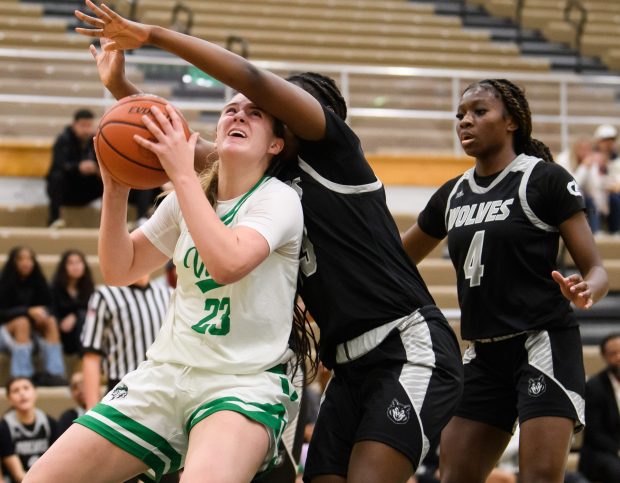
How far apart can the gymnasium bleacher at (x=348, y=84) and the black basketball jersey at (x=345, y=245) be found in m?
4.67

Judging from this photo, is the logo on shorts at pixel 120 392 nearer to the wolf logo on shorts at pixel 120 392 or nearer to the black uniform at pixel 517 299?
the wolf logo on shorts at pixel 120 392

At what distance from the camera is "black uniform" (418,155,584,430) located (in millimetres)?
4125

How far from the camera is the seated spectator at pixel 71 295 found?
834 cm

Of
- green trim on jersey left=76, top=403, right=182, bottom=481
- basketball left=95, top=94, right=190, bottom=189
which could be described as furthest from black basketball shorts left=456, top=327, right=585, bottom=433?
basketball left=95, top=94, right=190, bottom=189

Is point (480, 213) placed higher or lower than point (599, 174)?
higher

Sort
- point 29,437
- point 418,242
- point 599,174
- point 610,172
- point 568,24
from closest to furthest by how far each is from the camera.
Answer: point 418,242 → point 29,437 → point 599,174 → point 610,172 → point 568,24

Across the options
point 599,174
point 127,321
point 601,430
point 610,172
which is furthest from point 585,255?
point 610,172

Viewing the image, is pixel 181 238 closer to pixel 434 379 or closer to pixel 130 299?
pixel 434 379

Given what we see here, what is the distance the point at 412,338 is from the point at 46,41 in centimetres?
987

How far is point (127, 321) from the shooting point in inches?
249

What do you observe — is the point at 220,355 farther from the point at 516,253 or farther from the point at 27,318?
the point at 27,318

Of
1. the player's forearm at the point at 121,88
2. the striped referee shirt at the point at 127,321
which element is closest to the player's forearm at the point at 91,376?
the striped referee shirt at the point at 127,321

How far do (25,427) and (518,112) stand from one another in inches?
160

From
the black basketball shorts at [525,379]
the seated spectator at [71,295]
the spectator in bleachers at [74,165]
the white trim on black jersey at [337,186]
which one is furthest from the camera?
the spectator in bleachers at [74,165]
